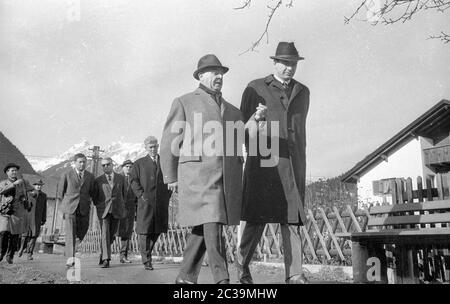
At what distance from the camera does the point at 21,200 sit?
31.7 ft

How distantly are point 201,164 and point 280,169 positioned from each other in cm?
89

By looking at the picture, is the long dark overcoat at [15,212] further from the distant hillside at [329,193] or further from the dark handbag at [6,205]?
the distant hillside at [329,193]

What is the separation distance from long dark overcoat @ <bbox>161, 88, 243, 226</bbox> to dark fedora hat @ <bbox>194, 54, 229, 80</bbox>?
228mm

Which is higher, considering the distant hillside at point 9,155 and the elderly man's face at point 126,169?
the distant hillside at point 9,155

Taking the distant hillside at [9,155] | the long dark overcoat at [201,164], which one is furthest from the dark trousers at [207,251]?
the distant hillside at [9,155]

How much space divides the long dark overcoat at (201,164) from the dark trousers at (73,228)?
12.6ft

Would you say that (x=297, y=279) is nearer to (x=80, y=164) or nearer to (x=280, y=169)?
(x=280, y=169)

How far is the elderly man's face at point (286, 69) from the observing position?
496 cm

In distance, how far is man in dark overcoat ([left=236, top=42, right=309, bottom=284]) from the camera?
15.3ft

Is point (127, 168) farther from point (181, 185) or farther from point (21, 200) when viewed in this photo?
point (181, 185)

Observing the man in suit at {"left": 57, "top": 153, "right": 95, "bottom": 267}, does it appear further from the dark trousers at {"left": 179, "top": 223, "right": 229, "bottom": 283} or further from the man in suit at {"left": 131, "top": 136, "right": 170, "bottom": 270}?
the dark trousers at {"left": 179, "top": 223, "right": 229, "bottom": 283}
